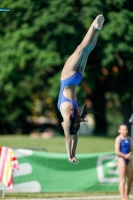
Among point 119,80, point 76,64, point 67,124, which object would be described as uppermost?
point 76,64

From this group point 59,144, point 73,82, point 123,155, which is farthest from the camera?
point 59,144

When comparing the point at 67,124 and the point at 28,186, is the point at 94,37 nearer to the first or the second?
the point at 67,124

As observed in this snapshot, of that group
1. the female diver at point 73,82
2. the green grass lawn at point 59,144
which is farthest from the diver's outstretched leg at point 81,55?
the green grass lawn at point 59,144

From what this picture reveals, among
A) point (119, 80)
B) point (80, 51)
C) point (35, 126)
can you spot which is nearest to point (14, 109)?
point (35, 126)

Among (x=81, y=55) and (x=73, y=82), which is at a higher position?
(x=81, y=55)

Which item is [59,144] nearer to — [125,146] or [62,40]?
[62,40]

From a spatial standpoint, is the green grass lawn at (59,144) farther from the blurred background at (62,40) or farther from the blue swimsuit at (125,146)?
the blue swimsuit at (125,146)

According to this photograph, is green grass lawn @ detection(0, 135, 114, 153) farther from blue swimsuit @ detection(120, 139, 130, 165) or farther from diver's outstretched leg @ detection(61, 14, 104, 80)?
diver's outstretched leg @ detection(61, 14, 104, 80)

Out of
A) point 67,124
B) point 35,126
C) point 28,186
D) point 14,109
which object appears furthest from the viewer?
point 35,126

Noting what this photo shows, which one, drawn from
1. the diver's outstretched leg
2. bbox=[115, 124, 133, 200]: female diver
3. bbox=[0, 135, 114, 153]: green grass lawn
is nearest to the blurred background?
bbox=[0, 135, 114, 153]: green grass lawn

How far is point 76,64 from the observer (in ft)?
31.2

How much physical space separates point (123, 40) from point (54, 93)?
4.02 meters

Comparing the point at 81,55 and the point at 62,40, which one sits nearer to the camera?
the point at 81,55

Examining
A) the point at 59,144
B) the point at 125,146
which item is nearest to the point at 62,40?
the point at 59,144
